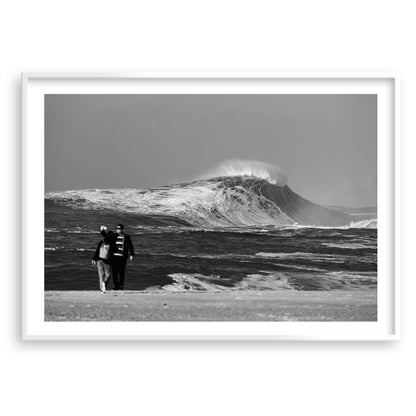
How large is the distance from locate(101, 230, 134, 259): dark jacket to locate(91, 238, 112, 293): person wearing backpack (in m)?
0.03

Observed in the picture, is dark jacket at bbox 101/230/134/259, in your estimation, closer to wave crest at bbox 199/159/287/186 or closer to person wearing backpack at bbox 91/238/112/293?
person wearing backpack at bbox 91/238/112/293

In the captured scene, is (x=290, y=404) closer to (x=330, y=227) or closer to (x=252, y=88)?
(x=330, y=227)

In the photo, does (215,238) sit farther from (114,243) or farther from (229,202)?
(114,243)

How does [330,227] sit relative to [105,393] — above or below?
above

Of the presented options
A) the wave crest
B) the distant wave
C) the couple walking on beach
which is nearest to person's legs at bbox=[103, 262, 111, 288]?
the couple walking on beach

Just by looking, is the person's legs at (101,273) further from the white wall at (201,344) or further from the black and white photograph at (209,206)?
the white wall at (201,344)

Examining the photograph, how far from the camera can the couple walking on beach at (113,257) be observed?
647cm

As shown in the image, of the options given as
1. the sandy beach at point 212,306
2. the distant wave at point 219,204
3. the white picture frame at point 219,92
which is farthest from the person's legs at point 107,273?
the distant wave at point 219,204

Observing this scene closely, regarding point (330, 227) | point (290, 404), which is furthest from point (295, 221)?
point (290, 404)

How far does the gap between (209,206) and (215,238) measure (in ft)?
0.85

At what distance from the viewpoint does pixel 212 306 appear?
6.45m

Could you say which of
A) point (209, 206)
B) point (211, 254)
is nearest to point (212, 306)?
point (211, 254)
